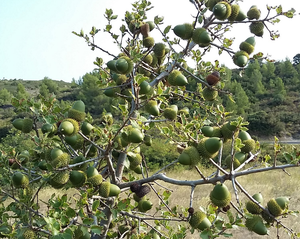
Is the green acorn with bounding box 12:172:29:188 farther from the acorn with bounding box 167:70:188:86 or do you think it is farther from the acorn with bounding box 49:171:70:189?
the acorn with bounding box 167:70:188:86

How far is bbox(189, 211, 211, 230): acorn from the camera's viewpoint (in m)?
Answer: 1.70

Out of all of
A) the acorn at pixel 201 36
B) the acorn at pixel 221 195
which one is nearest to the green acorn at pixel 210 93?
the acorn at pixel 201 36

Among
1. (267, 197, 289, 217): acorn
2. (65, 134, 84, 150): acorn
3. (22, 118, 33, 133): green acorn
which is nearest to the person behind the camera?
(267, 197, 289, 217): acorn

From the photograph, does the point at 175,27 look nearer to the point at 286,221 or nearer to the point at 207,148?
the point at 207,148

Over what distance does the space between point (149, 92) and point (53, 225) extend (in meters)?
1.13

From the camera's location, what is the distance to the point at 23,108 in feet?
6.48

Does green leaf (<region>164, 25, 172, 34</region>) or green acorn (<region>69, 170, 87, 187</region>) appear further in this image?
green leaf (<region>164, 25, 172, 34</region>)

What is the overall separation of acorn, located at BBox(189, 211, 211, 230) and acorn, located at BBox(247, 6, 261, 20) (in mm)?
1736

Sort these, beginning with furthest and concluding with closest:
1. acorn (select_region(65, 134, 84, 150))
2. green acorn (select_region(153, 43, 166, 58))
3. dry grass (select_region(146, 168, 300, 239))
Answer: dry grass (select_region(146, 168, 300, 239)), green acorn (select_region(153, 43, 166, 58)), acorn (select_region(65, 134, 84, 150))

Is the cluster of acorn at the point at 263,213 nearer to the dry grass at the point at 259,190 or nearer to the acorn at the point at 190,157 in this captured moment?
the acorn at the point at 190,157

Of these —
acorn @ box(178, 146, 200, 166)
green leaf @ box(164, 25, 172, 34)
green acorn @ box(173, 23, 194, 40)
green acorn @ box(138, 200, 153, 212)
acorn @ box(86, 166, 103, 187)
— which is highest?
green leaf @ box(164, 25, 172, 34)

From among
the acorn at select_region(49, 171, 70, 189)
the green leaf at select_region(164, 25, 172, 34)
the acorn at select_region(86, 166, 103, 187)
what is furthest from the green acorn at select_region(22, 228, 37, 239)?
the green leaf at select_region(164, 25, 172, 34)

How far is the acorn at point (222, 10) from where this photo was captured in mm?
2189

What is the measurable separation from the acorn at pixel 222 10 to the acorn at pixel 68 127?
1355mm
